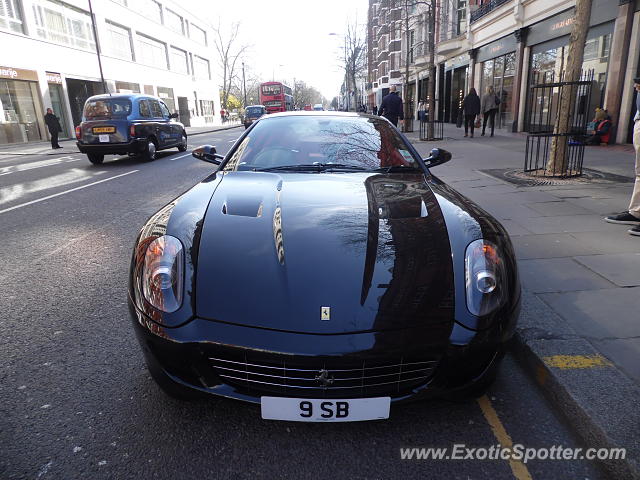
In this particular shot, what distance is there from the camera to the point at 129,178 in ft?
32.4

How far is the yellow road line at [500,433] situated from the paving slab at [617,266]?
6.12 feet

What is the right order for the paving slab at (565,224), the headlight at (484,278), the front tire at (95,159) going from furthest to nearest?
the front tire at (95,159) < the paving slab at (565,224) < the headlight at (484,278)

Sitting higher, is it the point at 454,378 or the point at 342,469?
the point at 454,378

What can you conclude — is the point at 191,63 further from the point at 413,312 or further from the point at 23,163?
the point at 413,312

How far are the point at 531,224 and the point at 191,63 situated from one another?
52.0 metres

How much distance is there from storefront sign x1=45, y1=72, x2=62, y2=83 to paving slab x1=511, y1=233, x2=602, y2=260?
2834 cm

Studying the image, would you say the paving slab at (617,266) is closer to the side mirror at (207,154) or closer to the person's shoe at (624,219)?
the person's shoe at (624,219)

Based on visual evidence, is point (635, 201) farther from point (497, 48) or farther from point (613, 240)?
point (497, 48)

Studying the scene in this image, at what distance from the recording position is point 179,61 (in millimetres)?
47281

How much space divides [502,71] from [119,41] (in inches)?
1111

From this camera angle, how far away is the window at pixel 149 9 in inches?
1471

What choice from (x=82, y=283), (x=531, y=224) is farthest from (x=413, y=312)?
(x=531, y=224)

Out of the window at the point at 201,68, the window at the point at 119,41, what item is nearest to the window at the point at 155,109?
the window at the point at 119,41

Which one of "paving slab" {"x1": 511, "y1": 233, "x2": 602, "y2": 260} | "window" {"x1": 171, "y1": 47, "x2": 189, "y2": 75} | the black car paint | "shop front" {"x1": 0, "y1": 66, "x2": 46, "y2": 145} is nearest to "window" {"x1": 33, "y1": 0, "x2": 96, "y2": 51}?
"shop front" {"x1": 0, "y1": 66, "x2": 46, "y2": 145}
